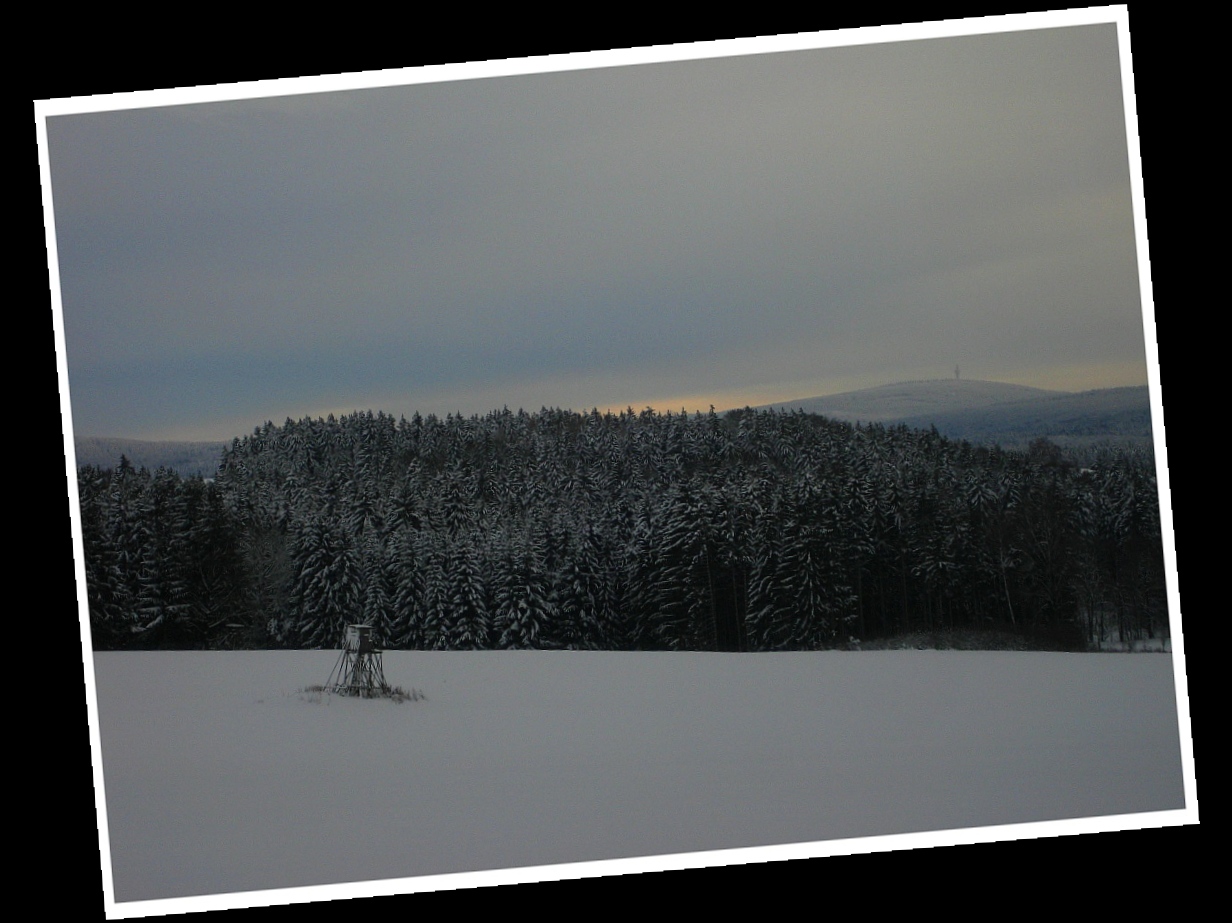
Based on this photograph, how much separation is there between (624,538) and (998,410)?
2396 millimetres

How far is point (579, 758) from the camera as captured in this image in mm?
5398

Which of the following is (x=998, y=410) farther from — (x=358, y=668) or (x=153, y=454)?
(x=153, y=454)

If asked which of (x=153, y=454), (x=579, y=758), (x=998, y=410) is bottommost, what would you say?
(x=579, y=758)

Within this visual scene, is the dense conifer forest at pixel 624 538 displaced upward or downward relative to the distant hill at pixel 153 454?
downward

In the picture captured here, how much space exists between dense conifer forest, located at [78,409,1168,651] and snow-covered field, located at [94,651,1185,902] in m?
0.27

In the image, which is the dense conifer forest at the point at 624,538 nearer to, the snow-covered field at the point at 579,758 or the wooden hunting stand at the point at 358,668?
the wooden hunting stand at the point at 358,668

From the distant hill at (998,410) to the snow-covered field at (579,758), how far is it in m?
1.33

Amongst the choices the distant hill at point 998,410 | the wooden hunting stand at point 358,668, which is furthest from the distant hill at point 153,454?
the distant hill at point 998,410

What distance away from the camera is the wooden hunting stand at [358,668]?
5.77 metres

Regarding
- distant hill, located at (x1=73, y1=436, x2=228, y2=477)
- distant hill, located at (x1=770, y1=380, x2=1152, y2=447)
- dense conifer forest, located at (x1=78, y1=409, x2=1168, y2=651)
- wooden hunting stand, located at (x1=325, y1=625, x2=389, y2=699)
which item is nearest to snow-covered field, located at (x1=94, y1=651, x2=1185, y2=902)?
wooden hunting stand, located at (x1=325, y1=625, x2=389, y2=699)

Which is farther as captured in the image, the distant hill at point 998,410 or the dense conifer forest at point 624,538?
the dense conifer forest at point 624,538

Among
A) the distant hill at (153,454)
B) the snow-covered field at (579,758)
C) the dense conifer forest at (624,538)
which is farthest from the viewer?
the dense conifer forest at (624,538)

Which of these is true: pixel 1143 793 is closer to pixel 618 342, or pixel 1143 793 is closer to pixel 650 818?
pixel 650 818

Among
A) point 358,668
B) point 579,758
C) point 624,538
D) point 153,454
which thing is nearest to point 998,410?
point 624,538
